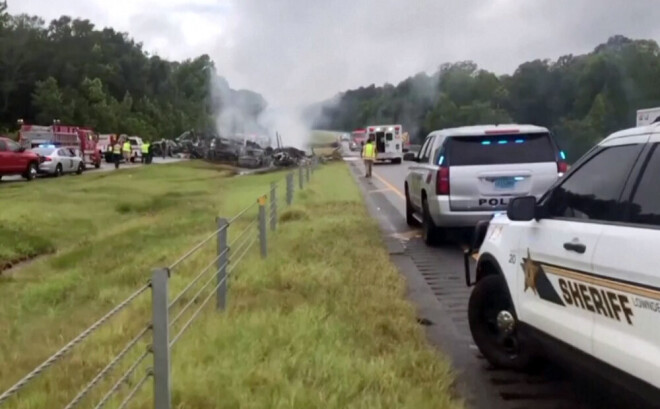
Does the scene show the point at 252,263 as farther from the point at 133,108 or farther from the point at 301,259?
the point at 133,108

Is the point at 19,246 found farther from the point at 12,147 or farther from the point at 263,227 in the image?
the point at 12,147

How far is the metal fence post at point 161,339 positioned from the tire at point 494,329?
2.65 m

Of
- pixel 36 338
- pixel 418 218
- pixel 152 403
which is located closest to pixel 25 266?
pixel 418 218

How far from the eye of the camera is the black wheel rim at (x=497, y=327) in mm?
6963

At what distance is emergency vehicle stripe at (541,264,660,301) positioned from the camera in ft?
14.8

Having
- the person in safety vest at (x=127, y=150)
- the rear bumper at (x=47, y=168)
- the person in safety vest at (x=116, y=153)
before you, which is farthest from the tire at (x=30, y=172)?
the person in safety vest at (x=127, y=150)

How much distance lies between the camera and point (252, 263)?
36.9 ft

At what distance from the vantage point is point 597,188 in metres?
5.44

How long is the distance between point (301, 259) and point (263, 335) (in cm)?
460

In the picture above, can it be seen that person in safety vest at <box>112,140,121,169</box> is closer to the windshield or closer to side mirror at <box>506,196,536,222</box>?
the windshield

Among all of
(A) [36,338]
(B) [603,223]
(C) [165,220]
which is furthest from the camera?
(C) [165,220]

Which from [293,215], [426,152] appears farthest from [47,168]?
[426,152]

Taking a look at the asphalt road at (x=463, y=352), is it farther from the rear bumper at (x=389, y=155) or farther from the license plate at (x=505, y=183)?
the rear bumper at (x=389, y=155)

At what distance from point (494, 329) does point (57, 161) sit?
124 ft
